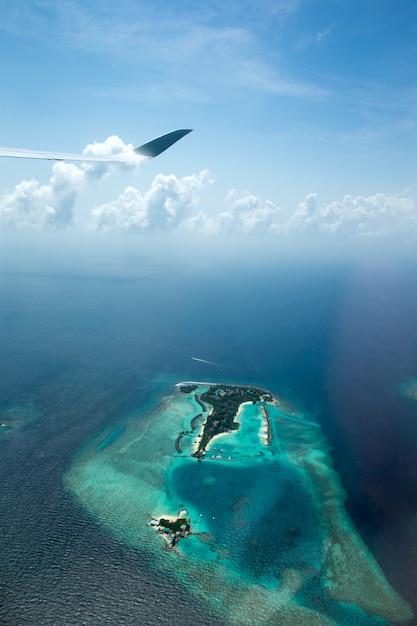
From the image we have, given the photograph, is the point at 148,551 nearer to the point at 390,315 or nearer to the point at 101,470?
the point at 101,470

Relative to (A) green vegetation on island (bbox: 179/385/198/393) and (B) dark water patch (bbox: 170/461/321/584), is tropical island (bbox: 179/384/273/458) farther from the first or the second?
(B) dark water patch (bbox: 170/461/321/584)

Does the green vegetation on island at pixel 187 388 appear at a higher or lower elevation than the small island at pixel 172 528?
higher

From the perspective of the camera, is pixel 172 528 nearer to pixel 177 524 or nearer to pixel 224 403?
pixel 177 524

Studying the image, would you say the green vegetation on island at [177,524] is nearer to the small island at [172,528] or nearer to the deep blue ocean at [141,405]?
the small island at [172,528]

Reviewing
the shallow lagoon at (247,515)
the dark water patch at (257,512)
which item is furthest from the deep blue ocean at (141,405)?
the dark water patch at (257,512)

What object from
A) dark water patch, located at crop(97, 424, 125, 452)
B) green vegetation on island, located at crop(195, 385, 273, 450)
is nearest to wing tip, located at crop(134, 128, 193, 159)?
green vegetation on island, located at crop(195, 385, 273, 450)

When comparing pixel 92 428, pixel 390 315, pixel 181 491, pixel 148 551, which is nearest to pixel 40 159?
pixel 148 551
